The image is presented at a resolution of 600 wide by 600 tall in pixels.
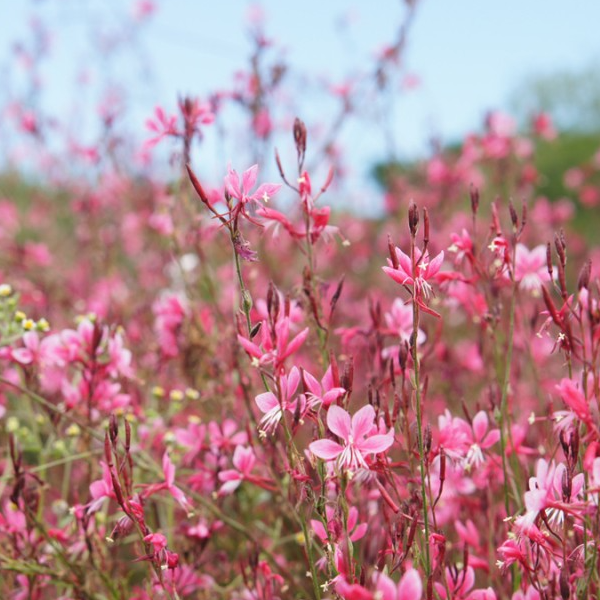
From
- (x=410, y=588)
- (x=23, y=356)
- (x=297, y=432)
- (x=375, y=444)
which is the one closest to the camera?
(x=410, y=588)

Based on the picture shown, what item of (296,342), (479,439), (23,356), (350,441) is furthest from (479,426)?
(23,356)

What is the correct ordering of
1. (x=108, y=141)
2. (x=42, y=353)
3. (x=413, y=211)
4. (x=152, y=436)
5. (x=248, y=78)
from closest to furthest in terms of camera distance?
(x=413, y=211), (x=42, y=353), (x=152, y=436), (x=248, y=78), (x=108, y=141)

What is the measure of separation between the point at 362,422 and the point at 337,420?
1.9 inches

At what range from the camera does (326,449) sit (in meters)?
1.33

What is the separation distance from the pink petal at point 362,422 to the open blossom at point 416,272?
0.22m

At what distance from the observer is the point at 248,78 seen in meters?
3.59

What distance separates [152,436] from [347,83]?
3.10 meters

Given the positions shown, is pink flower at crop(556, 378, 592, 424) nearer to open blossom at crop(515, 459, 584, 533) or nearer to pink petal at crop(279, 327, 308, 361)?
open blossom at crop(515, 459, 584, 533)

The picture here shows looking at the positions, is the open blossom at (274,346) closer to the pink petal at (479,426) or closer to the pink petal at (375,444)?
the pink petal at (375,444)

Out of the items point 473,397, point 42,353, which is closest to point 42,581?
point 42,353

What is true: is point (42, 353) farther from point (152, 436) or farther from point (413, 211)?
point (413, 211)

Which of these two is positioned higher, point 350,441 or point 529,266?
point 529,266

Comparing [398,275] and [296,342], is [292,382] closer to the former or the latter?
[296,342]

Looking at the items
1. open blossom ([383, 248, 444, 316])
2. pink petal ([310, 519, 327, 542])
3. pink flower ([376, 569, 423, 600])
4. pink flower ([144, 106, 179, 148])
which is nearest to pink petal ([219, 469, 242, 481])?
pink petal ([310, 519, 327, 542])
